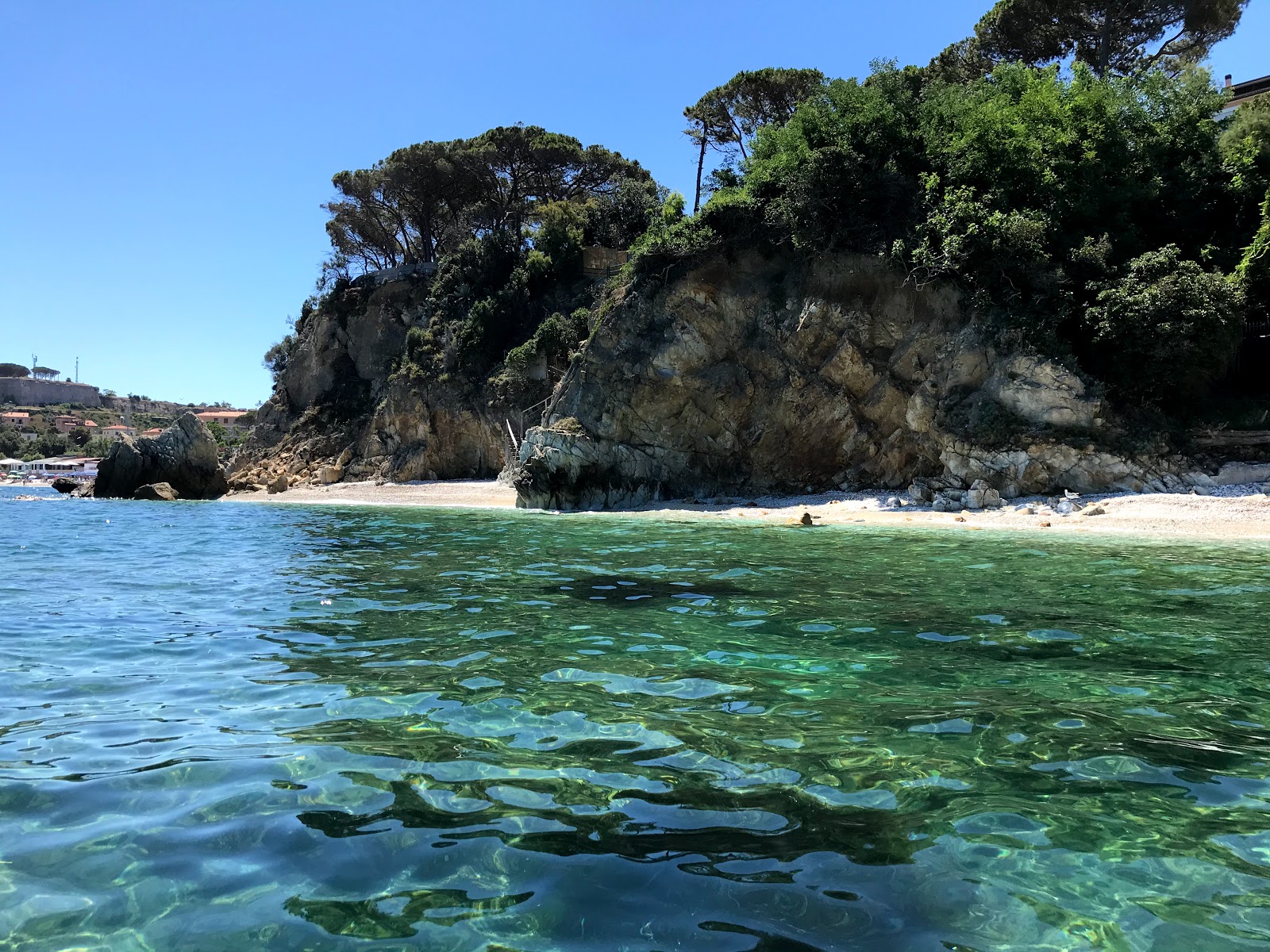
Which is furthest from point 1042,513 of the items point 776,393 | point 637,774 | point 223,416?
point 223,416

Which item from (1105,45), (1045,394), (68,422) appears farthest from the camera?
(68,422)

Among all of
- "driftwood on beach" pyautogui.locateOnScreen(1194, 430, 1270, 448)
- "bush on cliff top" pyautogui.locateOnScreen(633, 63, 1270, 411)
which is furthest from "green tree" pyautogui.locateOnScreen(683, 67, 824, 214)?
"driftwood on beach" pyautogui.locateOnScreen(1194, 430, 1270, 448)

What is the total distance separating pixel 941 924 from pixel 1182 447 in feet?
77.1

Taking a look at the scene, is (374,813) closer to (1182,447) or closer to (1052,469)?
(1052,469)

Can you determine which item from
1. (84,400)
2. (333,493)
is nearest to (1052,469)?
(333,493)

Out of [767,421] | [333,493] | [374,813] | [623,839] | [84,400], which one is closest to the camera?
[623,839]

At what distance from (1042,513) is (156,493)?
38187 millimetres

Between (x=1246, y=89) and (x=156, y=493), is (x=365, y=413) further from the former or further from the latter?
(x=1246, y=89)

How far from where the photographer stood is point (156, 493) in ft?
118

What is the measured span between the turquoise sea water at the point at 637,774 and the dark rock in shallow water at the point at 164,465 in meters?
33.4

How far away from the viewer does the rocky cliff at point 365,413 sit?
Result: 43.6 metres

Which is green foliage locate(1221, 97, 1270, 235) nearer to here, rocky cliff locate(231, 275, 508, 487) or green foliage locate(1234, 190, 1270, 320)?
green foliage locate(1234, 190, 1270, 320)

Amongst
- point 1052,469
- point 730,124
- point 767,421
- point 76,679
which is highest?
point 730,124

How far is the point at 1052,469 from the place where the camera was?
21328mm
